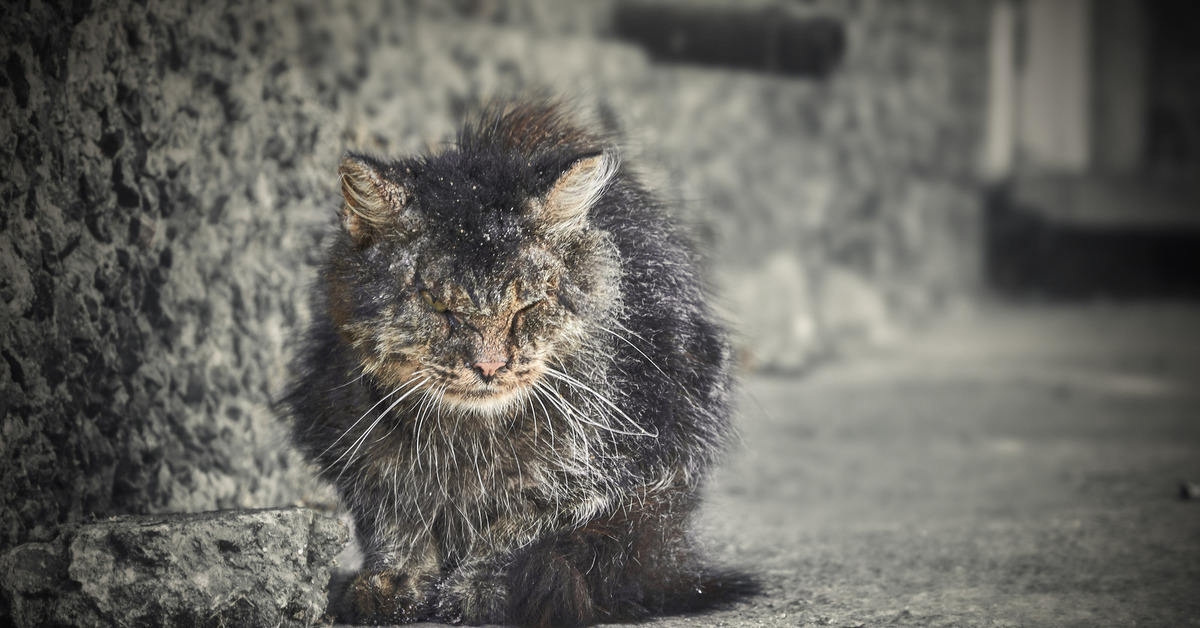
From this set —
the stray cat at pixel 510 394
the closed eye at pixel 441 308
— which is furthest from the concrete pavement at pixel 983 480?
the closed eye at pixel 441 308

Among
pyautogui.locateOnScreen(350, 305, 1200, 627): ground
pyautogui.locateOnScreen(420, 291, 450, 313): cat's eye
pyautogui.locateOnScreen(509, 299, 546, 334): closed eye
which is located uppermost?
pyautogui.locateOnScreen(420, 291, 450, 313): cat's eye

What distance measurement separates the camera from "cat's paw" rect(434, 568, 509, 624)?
233cm

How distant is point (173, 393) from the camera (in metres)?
2.92

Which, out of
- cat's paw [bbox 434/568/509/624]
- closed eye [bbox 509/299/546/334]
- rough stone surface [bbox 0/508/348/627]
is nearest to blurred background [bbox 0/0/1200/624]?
rough stone surface [bbox 0/508/348/627]

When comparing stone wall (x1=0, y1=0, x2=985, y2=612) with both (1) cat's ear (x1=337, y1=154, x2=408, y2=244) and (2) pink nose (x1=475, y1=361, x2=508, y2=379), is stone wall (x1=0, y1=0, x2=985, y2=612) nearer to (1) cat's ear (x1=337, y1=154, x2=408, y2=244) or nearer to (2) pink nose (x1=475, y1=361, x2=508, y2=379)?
(1) cat's ear (x1=337, y1=154, x2=408, y2=244)

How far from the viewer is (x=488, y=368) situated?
2193mm

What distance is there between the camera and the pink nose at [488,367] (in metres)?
2.19

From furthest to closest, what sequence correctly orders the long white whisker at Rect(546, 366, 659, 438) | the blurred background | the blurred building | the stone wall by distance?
the blurred building, the blurred background, the stone wall, the long white whisker at Rect(546, 366, 659, 438)

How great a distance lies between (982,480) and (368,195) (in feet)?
10.2

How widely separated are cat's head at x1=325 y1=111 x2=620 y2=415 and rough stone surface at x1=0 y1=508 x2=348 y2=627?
420 millimetres

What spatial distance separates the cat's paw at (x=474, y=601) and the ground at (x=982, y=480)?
34 centimetres

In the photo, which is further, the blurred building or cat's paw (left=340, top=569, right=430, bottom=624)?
the blurred building

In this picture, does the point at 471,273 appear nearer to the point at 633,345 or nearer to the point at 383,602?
the point at 633,345

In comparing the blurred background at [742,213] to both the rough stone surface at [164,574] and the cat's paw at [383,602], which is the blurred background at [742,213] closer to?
the rough stone surface at [164,574]
